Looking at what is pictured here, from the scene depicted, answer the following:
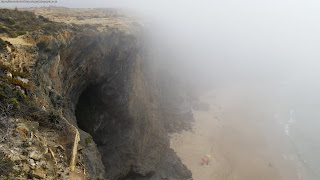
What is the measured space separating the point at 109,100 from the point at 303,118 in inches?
2521

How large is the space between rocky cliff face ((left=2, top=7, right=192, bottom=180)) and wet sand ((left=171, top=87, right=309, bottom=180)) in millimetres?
8925

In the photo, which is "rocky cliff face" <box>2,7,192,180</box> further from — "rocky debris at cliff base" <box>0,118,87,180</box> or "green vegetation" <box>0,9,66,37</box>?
"rocky debris at cliff base" <box>0,118,87,180</box>

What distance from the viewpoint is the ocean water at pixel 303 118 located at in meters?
50.7

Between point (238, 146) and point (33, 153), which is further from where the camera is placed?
point (238, 146)

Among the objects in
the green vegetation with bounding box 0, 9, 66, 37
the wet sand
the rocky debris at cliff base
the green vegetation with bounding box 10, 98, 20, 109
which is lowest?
the wet sand

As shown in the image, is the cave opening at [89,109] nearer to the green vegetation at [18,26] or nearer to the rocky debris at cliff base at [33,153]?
the green vegetation at [18,26]

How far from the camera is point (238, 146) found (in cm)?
4869

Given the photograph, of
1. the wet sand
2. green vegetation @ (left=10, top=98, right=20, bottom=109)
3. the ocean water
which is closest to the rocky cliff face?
green vegetation @ (left=10, top=98, right=20, bottom=109)

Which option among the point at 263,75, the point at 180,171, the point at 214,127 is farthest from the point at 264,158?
the point at 263,75

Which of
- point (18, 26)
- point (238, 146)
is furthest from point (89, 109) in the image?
point (238, 146)

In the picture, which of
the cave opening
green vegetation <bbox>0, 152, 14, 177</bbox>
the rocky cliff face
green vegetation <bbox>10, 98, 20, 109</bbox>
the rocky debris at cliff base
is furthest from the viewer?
the cave opening

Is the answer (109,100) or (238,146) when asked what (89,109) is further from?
(238,146)

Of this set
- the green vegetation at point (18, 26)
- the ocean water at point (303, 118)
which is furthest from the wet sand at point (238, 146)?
the green vegetation at point (18, 26)

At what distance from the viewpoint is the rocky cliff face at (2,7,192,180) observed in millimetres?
22222
